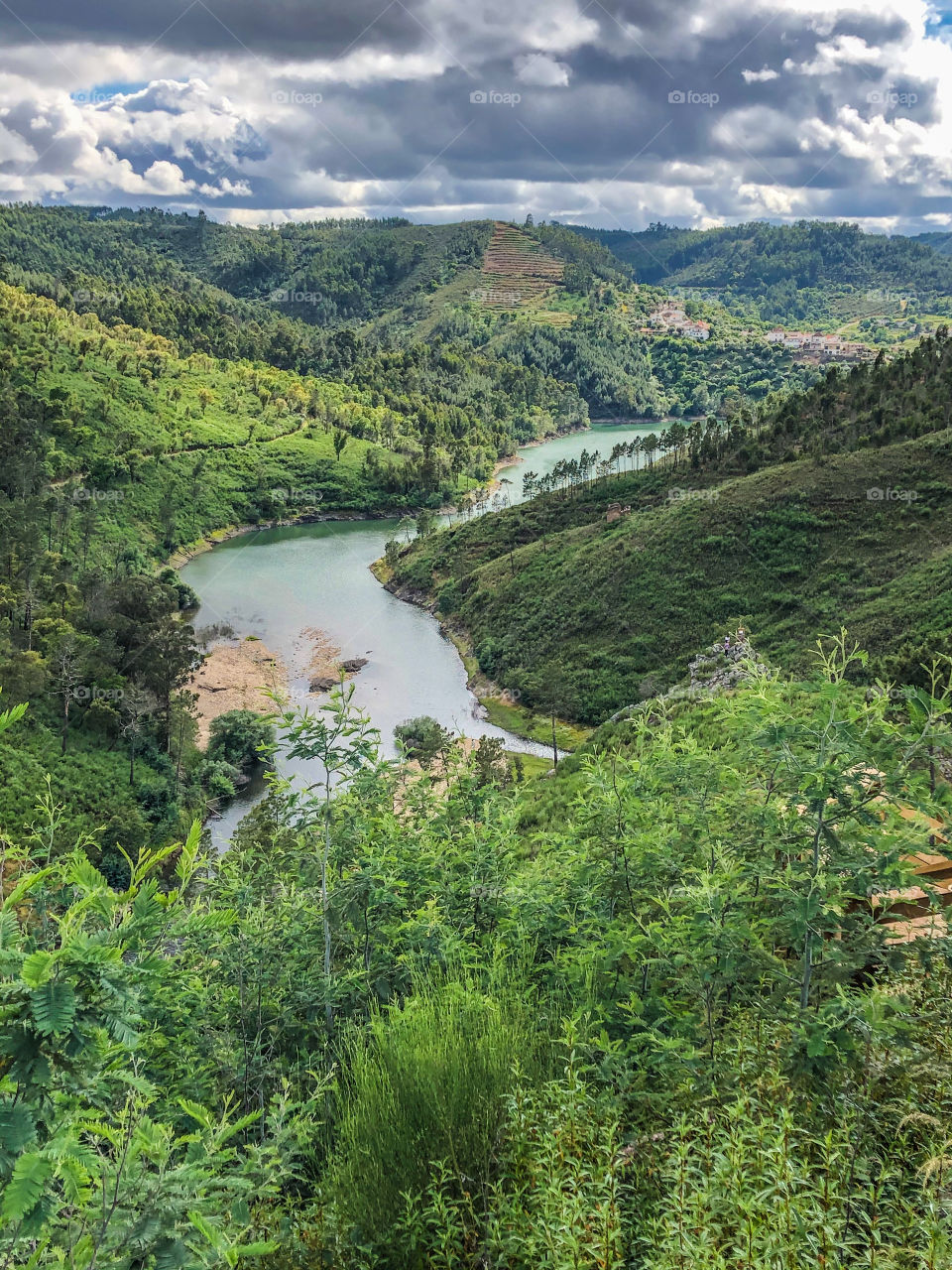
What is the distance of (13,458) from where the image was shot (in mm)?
52781

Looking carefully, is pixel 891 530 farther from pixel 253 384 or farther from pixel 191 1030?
pixel 253 384

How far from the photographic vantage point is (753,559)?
124 feet

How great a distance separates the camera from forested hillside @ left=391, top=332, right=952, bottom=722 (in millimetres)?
32438

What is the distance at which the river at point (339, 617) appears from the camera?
39.9 metres

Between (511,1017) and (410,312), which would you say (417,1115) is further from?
(410,312)

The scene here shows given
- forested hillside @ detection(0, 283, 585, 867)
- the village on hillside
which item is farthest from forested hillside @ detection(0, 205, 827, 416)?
forested hillside @ detection(0, 283, 585, 867)

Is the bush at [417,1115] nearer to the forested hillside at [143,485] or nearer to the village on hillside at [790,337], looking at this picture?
the forested hillside at [143,485]

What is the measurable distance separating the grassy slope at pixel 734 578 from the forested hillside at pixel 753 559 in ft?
0.26

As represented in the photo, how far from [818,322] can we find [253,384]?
14348cm

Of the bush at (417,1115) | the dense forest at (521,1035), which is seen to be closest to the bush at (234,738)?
the dense forest at (521,1035)

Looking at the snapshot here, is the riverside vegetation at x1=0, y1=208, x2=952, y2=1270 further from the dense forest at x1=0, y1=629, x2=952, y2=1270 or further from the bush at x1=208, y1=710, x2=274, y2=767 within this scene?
the bush at x1=208, y1=710, x2=274, y2=767

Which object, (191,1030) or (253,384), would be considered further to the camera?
(253,384)

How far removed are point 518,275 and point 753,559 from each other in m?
146

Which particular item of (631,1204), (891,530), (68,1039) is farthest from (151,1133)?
(891,530)
